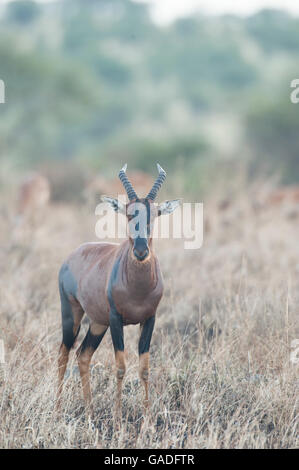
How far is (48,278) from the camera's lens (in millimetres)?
8672

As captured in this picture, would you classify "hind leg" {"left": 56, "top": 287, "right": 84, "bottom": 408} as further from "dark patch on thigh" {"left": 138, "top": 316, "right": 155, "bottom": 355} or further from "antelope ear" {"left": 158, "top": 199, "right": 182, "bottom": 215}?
"antelope ear" {"left": 158, "top": 199, "right": 182, "bottom": 215}

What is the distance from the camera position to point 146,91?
50.8 m

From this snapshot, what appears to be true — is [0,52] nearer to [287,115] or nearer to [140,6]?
[287,115]

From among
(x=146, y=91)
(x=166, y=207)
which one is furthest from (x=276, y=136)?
(x=146, y=91)

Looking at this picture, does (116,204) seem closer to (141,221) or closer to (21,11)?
(141,221)

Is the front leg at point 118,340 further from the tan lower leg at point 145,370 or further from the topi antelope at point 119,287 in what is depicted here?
the tan lower leg at point 145,370

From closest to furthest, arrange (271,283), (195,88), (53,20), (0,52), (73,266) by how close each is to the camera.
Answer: (73,266) → (271,283) → (0,52) → (195,88) → (53,20)

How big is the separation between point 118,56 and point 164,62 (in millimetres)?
4468

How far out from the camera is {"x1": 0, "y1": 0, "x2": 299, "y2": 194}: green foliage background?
24.2 metres

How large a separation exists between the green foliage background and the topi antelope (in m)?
9.15

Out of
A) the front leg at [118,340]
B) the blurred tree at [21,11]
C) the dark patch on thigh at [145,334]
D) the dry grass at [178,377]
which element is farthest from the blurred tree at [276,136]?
the blurred tree at [21,11]

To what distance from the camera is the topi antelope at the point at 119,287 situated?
15.0 feet
